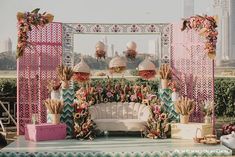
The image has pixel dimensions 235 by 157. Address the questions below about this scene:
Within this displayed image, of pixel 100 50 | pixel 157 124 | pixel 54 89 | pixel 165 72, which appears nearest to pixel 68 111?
pixel 54 89

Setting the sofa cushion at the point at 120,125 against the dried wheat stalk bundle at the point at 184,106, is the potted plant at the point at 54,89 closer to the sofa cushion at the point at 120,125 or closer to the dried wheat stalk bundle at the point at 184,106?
the sofa cushion at the point at 120,125

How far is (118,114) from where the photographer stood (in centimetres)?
1106

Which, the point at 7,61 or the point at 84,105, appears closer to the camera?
the point at 84,105

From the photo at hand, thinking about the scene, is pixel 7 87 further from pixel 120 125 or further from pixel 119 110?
pixel 120 125

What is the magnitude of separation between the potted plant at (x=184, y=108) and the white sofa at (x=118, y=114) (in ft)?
2.31

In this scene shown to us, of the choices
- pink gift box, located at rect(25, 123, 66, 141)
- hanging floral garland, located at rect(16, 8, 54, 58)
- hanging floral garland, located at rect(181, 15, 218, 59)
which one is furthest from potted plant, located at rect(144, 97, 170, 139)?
hanging floral garland, located at rect(16, 8, 54, 58)

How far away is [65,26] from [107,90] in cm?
182

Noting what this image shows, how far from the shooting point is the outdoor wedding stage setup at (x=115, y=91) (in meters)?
10.2

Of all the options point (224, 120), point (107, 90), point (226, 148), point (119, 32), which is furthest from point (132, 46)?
point (224, 120)

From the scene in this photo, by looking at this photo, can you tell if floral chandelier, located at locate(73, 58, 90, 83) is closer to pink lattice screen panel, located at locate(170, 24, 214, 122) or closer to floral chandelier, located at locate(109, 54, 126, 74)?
floral chandelier, located at locate(109, 54, 126, 74)

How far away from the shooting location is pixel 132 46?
11.7 m

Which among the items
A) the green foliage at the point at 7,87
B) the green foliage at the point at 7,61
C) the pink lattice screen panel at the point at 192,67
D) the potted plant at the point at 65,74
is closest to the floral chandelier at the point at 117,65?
the potted plant at the point at 65,74

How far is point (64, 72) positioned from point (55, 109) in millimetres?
887

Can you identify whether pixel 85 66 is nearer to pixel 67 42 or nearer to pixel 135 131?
pixel 67 42
